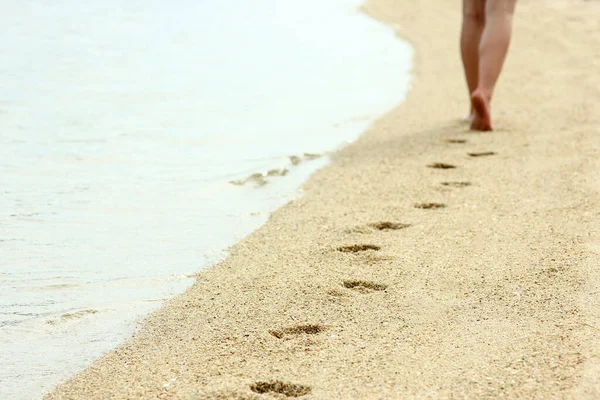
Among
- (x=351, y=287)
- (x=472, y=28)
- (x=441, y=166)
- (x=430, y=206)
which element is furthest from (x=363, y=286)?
(x=472, y=28)

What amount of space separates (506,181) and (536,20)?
5026 millimetres

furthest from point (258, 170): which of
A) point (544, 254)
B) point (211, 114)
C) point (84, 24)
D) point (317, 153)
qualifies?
point (84, 24)

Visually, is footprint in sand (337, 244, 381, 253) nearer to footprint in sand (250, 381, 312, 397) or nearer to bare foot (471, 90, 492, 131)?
footprint in sand (250, 381, 312, 397)

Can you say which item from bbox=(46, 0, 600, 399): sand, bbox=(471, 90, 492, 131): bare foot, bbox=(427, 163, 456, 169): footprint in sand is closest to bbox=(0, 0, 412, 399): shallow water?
bbox=(46, 0, 600, 399): sand

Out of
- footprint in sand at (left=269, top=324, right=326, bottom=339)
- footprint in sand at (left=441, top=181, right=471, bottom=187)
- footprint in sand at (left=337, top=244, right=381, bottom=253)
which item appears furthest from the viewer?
footprint in sand at (left=441, top=181, right=471, bottom=187)

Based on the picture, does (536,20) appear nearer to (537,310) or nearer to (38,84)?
(38,84)

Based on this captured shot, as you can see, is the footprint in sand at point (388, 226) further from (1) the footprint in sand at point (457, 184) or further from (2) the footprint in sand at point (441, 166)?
(2) the footprint in sand at point (441, 166)

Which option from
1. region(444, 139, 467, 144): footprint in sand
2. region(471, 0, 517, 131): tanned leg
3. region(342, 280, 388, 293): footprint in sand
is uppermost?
region(471, 0, 517, 131): tanned leg

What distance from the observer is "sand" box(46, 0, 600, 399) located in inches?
67.9

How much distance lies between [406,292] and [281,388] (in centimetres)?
57

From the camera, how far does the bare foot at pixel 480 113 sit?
→ 3.82 metres

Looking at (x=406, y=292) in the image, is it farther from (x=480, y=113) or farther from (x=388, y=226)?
(x=480, y=113)

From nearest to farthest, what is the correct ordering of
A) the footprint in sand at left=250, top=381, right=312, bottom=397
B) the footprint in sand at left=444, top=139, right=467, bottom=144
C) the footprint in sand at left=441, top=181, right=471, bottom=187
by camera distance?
the footprint in sand at left=250, top=381, right=312, bottom=397 < the footprint in sand at left=441, top=181, right=471, bottom=187 < the footprint in sand at left=444, top=139, right=467, bottom=144

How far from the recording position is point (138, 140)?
3.84 metres
